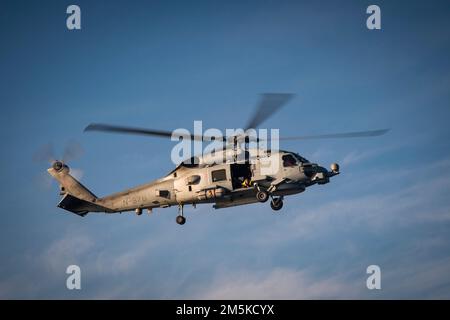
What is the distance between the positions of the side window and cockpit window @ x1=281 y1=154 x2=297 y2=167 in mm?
4102

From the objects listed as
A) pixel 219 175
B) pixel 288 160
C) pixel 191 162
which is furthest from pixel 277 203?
pixel 191 162

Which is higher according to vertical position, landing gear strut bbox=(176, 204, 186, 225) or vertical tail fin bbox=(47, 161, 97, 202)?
vertical tail fin bbox=(47, 161, 97, 202)

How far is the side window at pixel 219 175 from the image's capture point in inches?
2119

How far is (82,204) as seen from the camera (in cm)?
5825

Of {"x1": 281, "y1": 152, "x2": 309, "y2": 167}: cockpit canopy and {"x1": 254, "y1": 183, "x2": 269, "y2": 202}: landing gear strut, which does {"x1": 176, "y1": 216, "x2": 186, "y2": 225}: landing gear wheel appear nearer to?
{"x1": 254, "y1": 183, "x2": 269, "y2": 202}: landing gear strut

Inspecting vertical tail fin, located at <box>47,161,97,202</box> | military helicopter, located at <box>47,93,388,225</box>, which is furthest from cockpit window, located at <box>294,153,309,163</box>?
vertical tail fin, located at <box>47,161,97,202</box>

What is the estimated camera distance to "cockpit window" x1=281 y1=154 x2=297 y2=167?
174ft

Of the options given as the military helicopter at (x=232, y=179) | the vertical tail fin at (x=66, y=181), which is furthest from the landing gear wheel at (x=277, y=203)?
the vertical tail fin at (x=66, y=181)

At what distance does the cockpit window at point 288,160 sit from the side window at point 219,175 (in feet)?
13.5

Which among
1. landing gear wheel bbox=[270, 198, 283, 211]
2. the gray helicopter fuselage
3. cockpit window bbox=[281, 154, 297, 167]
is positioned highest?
cockpit window bbox=[281, 154, 297, 167]
